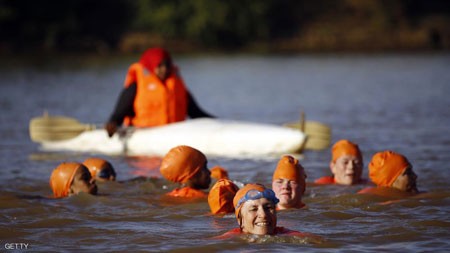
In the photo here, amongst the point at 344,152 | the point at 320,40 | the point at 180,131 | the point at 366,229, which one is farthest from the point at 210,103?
the point at 320,40

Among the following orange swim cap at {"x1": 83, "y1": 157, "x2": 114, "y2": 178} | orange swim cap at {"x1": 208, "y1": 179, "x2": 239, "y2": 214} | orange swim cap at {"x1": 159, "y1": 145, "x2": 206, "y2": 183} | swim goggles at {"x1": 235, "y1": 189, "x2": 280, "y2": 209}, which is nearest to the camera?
swim goggles at {"x1": 235, "y1": 189, "x2": 280, "y2": 209}

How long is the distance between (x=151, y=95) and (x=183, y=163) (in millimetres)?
5129

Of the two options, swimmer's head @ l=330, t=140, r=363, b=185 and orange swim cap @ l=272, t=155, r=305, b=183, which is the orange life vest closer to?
swimmer's head @ l=330, t=140, r=363, b=185

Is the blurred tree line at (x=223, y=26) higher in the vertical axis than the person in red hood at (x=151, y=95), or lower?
higher

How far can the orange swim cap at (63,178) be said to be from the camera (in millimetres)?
12227

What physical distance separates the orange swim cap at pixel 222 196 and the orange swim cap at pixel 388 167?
204 cm

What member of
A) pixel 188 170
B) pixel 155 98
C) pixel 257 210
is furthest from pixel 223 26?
pixel 257 210

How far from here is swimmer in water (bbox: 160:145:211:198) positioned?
11930 millimetres

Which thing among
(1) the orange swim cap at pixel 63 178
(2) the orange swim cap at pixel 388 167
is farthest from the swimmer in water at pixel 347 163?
(1) the orange swim cap at pixel 63 178

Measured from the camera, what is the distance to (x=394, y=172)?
12.3 m

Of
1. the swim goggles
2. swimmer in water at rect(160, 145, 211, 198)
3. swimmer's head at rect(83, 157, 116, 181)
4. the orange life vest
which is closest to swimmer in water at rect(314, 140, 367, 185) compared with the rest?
swimmer in water at rect(160, 145, 211, 198)

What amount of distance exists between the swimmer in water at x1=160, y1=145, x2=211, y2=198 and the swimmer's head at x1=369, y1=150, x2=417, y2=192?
A: 188 cm

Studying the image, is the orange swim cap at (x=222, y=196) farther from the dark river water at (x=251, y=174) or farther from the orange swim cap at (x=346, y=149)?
the orange swim cap at (x=346, y=149)

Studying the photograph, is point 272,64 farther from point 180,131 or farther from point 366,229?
point 366,229
